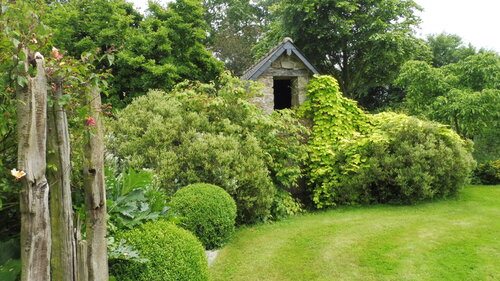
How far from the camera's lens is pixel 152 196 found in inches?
174

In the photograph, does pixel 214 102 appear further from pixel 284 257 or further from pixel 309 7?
pixel 309 7

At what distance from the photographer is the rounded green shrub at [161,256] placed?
348 cm

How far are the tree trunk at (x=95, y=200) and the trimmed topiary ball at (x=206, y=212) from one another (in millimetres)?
2316

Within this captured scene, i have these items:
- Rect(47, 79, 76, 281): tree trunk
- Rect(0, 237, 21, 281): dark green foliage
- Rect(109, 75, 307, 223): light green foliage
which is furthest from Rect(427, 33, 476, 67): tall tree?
Rect(0, 237, 21, 281): dark green foliage

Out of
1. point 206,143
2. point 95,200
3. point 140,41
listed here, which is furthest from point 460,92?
point 95,200

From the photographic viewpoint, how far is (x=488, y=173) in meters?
13.3

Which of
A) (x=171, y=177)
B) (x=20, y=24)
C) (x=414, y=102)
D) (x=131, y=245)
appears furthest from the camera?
(x=414, y=102)

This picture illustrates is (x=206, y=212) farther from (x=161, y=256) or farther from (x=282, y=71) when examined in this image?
(x=282, y=71)

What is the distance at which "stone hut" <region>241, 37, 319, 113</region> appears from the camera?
413 inches

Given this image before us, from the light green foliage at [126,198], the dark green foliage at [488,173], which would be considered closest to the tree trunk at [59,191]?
the light green foliage at [126,198]

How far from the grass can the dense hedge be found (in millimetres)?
1197

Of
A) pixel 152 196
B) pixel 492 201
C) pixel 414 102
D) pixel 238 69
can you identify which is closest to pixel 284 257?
pixel 152 196

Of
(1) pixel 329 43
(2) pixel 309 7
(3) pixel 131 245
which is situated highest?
(2) pixel 309 7

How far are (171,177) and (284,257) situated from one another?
273 cm
